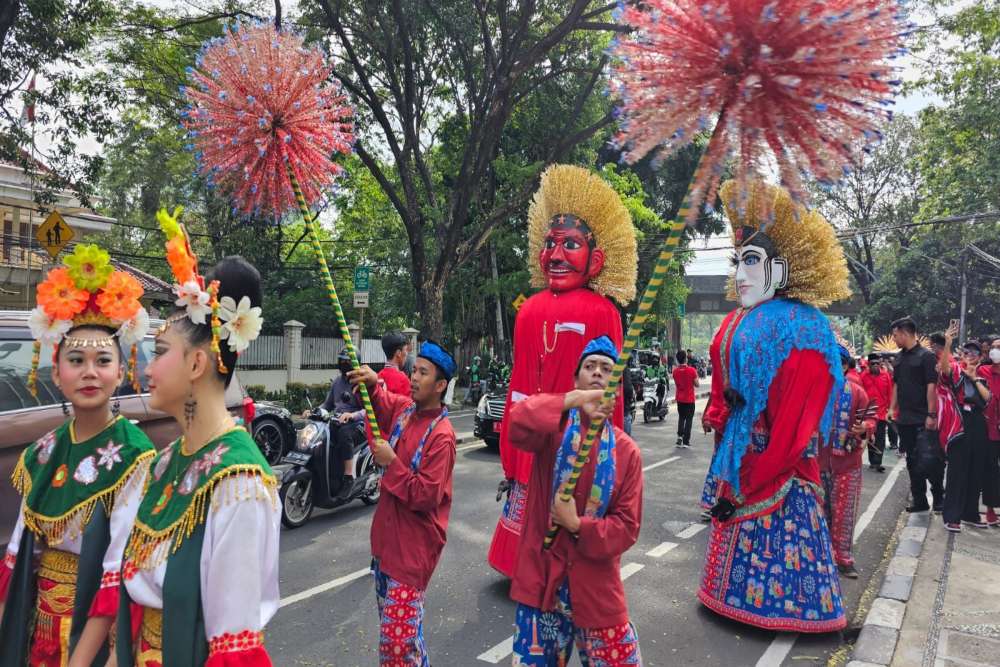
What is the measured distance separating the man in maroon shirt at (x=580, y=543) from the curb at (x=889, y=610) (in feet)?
6.70

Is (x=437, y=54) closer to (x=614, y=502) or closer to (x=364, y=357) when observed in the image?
(x=364, y=357)

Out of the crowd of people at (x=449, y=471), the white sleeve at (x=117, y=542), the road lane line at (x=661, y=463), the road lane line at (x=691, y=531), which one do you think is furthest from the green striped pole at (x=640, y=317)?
the road lane line at (x=661, y=463)

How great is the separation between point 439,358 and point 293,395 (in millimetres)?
13952

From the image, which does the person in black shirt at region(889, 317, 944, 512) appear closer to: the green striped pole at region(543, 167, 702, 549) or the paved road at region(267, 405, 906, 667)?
the paved road at region(267, 405, 906, 667)

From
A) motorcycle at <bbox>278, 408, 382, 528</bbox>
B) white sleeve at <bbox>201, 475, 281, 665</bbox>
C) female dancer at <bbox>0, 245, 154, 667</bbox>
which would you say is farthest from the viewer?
motorcycle at <bbox>278, 408, 382, 528</bbox>

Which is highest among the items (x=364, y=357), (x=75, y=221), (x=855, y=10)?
(x=75, y=221)

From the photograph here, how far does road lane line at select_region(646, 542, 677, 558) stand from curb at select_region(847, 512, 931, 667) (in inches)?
65.0

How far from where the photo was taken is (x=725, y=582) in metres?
4.33

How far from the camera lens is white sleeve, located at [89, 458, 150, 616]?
1.89 metres

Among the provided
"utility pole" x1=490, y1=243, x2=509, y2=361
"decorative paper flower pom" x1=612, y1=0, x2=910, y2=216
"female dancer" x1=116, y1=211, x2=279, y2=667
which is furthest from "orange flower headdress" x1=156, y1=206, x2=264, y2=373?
"utility pole" x1=490, y1=243, x2=509, y2=361

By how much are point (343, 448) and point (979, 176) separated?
51.6ft

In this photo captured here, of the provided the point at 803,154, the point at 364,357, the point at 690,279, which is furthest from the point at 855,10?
the point at 690,279

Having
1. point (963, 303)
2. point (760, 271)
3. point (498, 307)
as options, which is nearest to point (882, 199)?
point (963, 303)

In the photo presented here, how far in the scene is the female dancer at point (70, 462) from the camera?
2.28 meters
